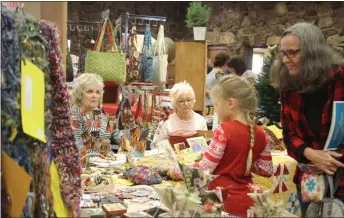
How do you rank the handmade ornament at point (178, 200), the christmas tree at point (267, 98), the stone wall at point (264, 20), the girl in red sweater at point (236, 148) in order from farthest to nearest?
the stone wall at point (264, 20) → the christmas tree at point (267, 98) → the girl in red sweater at point (236, 148) → the handmade ornament at point (178, 200)

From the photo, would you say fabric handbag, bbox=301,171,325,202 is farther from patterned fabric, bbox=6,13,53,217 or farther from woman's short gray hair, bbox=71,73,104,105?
woman's short gray hair, bbox=71,73,104,105

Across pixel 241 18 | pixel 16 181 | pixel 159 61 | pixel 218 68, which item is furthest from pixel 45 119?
pixel 241 18

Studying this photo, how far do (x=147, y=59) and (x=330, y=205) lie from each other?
2.45 meters

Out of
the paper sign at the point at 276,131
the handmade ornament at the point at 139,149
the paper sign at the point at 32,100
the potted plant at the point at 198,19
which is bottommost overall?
the handmade ornament at the point at 139,149

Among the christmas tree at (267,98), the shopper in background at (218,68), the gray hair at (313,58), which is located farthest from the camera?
the shopper in background at (218,68)

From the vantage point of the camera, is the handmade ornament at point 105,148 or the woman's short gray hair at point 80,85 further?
the woman's short gray hair at point 80,85

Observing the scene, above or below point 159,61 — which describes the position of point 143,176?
below

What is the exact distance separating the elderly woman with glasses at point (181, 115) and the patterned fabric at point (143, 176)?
3.97 ft

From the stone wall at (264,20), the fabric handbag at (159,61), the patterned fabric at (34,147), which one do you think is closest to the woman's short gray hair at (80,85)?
the fabric handbag at (159,61)

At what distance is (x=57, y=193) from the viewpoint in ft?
4.04

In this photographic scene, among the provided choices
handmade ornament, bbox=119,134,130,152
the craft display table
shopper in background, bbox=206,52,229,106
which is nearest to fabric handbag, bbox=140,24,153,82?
handmade ornament, bbox=119,134,130,152

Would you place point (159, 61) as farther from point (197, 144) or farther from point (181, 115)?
point (197, 144)

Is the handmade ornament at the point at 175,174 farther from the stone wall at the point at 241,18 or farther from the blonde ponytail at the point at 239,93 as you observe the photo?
the stone wall at the point at 241,18

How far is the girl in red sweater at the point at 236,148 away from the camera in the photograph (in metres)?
1.97
